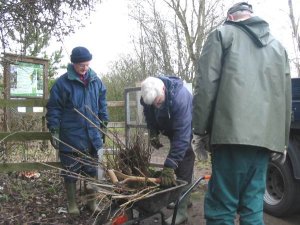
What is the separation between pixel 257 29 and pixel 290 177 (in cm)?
233

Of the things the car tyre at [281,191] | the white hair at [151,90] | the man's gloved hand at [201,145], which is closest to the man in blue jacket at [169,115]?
the white hair at [151,90]

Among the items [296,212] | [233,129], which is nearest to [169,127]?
[233,129]

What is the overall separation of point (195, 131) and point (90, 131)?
2.18 meters

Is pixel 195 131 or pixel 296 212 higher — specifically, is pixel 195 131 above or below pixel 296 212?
above

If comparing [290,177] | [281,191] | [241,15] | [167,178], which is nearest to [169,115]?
[167,178]

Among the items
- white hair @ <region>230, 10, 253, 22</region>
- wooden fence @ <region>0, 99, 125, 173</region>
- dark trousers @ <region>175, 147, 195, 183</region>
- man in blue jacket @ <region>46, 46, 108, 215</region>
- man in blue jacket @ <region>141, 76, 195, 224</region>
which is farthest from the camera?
wooden fence @ <region>0, 99, 125, 173</region>

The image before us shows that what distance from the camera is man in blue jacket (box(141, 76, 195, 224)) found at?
13.2 feet

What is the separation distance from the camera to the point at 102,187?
381 cm

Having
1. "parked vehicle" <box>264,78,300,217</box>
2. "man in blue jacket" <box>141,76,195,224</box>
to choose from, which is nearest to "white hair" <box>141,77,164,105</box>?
"man in blue jacket" <box>141,76,195,224</box>

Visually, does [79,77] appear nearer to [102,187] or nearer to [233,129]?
[102,187]

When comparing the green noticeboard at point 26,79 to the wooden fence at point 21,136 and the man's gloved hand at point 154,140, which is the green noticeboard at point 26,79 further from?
the man's gloved hand at point 154,140

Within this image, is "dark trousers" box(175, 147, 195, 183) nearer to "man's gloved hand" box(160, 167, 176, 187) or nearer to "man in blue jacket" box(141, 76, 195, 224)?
"man in blue jacket" box(141, 76, 195, 224)

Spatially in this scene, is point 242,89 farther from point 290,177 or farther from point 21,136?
point 21,136

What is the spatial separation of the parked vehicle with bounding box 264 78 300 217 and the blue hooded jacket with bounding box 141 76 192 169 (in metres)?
1.42
